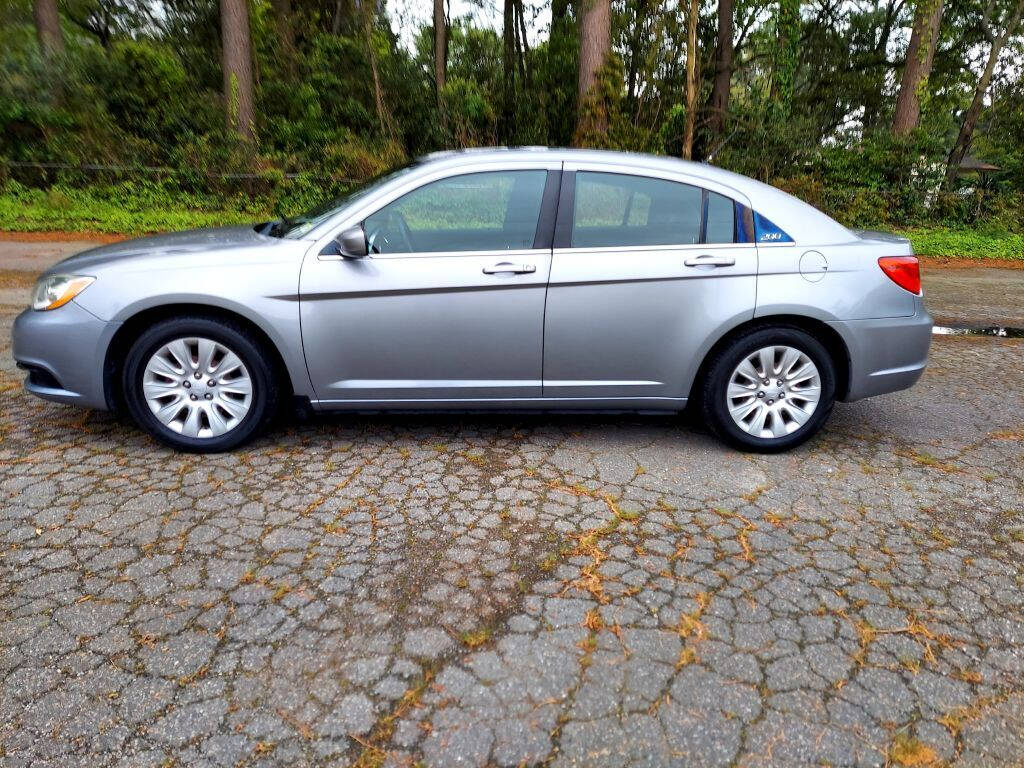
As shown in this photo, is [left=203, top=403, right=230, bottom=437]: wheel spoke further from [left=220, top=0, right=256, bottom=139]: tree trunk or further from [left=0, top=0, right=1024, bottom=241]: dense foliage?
[left=220, top=0, right=256, bottom=139]: tree trunk

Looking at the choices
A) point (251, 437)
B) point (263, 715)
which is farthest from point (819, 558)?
point (251, 437)

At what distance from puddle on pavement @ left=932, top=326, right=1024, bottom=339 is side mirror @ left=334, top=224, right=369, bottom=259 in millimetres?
6358

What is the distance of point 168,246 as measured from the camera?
4605mm

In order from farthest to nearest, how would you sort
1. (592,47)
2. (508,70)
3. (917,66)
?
(508,70), (917,66), (592,47)

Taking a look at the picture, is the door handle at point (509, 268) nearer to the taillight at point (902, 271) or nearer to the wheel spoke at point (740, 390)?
the wheel spoke at point (740, 390)

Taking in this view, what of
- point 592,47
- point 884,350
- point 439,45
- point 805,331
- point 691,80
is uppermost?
point 439,45

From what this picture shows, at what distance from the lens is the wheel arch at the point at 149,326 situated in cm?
438

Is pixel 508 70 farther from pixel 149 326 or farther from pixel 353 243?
pixel 149 326

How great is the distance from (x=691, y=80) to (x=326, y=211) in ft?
46.5

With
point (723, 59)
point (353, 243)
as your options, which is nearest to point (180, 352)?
point (353, 243)

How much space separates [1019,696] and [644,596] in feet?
4.13

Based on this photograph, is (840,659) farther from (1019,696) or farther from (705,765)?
(705,765)

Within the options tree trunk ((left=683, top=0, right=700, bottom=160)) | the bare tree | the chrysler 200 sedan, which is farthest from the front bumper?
the bare tree

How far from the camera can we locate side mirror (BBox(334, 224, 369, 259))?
427cm
